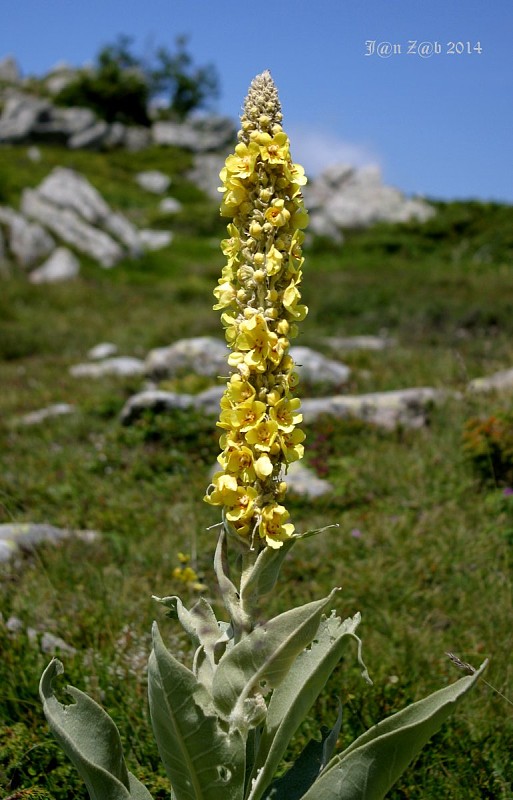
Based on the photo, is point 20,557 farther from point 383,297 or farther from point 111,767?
point 383,297

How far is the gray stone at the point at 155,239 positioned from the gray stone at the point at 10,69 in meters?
71.7

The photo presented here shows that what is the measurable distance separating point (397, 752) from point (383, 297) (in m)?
15.7

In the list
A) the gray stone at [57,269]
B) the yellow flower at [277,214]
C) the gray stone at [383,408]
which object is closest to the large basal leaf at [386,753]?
the yellow flower at [277,214]

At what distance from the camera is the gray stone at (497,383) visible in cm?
792

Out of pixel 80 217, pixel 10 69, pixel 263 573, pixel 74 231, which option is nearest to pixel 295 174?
pixel 263 573

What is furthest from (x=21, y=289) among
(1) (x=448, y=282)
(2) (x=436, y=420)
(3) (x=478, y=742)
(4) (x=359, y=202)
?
(4) (x=359, y=202)

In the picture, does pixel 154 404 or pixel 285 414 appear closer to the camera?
Answer: pixel 285 414

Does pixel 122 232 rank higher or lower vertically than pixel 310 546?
A: higher

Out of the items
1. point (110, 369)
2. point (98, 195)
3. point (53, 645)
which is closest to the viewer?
point (53, 645)

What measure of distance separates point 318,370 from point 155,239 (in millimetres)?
19435

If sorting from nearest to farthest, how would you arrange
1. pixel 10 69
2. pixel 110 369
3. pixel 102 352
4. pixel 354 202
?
pixel 110 369
pixel 102 352
pixel 354 202
pixel 10 69

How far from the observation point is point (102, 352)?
522 inches

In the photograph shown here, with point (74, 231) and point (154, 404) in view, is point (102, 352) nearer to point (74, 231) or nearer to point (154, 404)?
point (154, 404)

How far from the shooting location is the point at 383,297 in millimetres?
17047
